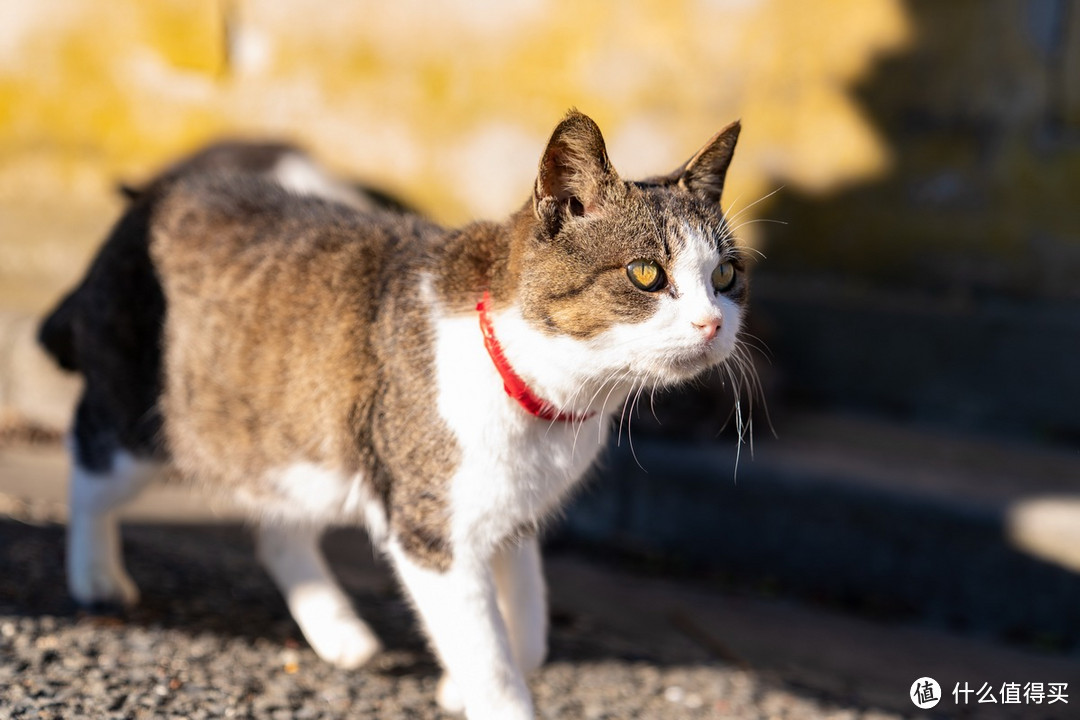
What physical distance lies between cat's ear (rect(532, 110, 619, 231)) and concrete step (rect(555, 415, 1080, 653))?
6.60ft

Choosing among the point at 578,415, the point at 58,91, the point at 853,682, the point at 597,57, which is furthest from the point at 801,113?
the point at 58,91

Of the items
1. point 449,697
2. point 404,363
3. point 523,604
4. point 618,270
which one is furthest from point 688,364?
point 449,697

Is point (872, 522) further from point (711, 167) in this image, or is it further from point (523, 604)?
point (711, 167)

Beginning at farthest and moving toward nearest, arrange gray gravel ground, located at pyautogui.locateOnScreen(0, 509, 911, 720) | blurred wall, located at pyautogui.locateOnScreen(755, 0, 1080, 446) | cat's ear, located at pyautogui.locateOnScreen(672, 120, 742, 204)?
blurred wall, located at pyautogui.locateOnScreen(755, 0, 1080, 446) < gray gravel ground, located at pyautogui.locateOnScreen(0, 509, 911, 720) < cat's ear, located at pyautogui.locateOnScreen(672, 120, 742, 204)

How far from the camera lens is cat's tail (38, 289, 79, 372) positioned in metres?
3.18

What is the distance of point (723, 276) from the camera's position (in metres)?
2.28

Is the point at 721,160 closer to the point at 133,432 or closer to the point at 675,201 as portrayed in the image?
the point at 675,201

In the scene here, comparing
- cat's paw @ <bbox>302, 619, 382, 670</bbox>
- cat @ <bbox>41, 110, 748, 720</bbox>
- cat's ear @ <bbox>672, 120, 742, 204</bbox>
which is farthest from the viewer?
cat's paw @ <bbox>302, 619, 382, 670</bbox>

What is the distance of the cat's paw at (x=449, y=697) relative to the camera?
264 centimetres

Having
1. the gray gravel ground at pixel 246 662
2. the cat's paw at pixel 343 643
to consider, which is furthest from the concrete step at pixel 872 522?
the cat's paw at pixel 343 643

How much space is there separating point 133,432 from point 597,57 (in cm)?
288

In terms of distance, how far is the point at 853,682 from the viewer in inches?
126

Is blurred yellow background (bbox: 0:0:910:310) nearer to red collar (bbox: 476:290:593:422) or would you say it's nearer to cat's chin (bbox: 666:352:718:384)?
A: red collar (bbox: 476:290:593:422)

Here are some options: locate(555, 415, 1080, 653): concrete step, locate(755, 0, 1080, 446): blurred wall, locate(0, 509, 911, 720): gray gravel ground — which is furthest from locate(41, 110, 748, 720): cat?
locate(755, 0, 1080, 446): blurred wall
